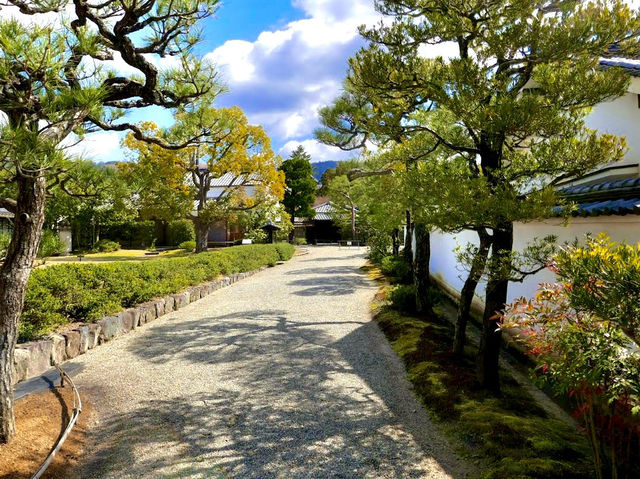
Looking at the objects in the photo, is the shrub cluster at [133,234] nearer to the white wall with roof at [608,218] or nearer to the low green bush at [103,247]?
the low green bush at [103,247]

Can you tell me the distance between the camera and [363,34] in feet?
13.6

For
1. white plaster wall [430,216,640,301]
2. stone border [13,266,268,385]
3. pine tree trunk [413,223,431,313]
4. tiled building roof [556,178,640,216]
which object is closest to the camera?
tiled building roof [556,178,640,216]

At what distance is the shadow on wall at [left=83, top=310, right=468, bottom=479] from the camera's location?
2.84 m

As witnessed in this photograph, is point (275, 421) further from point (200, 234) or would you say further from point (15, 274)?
point (200, 234)

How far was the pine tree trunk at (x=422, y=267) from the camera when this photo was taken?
6977 mm

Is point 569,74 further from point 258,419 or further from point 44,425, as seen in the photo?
point 44,425

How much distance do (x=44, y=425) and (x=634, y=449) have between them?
4506 millimetres

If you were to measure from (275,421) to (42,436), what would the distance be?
6.03ft

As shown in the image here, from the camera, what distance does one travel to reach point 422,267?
23.0 feet

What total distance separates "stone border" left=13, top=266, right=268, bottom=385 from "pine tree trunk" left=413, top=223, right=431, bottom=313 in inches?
189

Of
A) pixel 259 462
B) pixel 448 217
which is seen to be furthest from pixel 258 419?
pixel 448 217

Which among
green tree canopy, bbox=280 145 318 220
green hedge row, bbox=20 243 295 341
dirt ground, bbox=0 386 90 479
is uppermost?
green tree canopy, bbox=280 145 318 220

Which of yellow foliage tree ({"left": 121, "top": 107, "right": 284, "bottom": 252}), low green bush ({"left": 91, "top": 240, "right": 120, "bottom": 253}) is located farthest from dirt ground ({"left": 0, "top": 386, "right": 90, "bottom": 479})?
low green bush ({"left": 91, "top": 240, "right": 120, "bottom": 253})

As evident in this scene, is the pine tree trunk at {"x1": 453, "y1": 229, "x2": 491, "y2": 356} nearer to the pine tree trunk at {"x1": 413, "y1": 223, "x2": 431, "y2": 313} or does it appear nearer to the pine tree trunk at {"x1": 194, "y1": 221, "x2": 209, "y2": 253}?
the pine tree trunk at {"x1": 413, "y1": 223, "x2": 431, "y2": 313}
